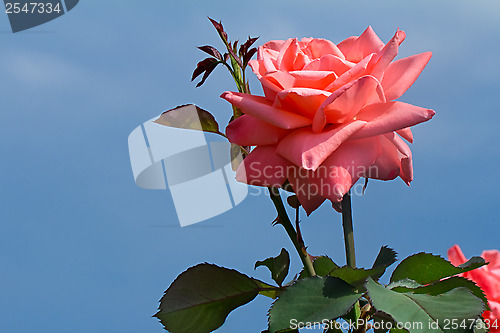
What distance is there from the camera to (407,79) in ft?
1.91

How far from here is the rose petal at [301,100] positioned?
0.54 metres

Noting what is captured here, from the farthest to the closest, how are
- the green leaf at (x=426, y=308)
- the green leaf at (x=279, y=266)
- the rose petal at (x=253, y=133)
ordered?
the green leaf at (x=279, y=266) < the rose petal at (x=253, y=133) < the green leaf at (x=426, y=308)

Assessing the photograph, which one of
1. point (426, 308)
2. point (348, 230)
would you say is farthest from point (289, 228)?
point (426, 308)

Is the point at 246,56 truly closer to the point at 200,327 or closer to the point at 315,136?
the point at 315,136

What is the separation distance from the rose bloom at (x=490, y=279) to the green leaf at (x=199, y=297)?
0.32 m

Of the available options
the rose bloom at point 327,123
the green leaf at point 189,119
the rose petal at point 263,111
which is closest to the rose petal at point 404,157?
the rose bloom at point 327,123

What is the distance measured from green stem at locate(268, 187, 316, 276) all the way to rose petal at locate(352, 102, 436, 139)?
11 cm

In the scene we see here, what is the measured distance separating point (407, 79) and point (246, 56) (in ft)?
0.65

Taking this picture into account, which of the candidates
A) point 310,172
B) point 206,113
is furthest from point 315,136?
point 206,113

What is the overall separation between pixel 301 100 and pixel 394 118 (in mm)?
99

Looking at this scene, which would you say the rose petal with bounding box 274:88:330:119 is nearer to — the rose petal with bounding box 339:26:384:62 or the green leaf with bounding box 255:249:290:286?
the rose petal with bounding box 339:26:384:62

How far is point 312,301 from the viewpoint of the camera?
1.63ft

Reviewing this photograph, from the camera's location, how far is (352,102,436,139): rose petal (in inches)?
20.6

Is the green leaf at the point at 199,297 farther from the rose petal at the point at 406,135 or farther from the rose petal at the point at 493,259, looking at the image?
the rose petal at the point at 493,259
